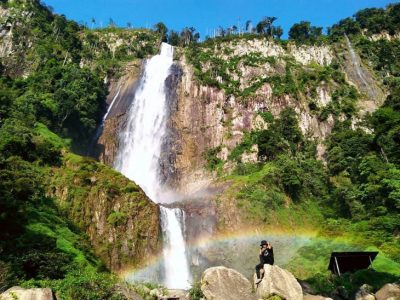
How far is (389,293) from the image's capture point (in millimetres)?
18062

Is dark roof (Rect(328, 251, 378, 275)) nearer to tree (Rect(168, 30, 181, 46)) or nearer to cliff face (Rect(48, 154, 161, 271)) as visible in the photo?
cliff face (Rect(48, 154, 161, 271))

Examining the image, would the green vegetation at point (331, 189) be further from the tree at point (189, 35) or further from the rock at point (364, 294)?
the tree at point (189, 35)

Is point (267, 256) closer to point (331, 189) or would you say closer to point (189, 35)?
point (331, 189)

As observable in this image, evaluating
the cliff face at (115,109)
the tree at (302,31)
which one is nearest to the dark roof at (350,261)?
the cliff face at (115,109)

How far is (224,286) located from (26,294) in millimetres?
6426

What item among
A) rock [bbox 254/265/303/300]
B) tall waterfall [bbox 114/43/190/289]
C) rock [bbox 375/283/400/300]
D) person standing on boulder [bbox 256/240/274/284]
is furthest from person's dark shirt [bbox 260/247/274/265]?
tall waterfall [bbox 114/43/190/289]

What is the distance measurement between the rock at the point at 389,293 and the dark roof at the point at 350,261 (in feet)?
13.4

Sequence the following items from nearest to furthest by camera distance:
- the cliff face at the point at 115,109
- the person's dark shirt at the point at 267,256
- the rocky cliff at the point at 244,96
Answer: the person's dark shirt at the point at 267,256, the cliff face at the point at 115,109, the rocky cliff at the point at 244,96

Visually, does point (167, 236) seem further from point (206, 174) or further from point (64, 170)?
point (206, 174)

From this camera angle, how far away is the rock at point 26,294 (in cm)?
1380

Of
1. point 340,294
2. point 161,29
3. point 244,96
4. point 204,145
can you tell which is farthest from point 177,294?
point 161,29

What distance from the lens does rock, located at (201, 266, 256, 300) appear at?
1556 cm

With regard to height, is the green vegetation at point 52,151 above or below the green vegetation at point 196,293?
above

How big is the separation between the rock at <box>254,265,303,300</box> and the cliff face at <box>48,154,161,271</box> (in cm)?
1451
